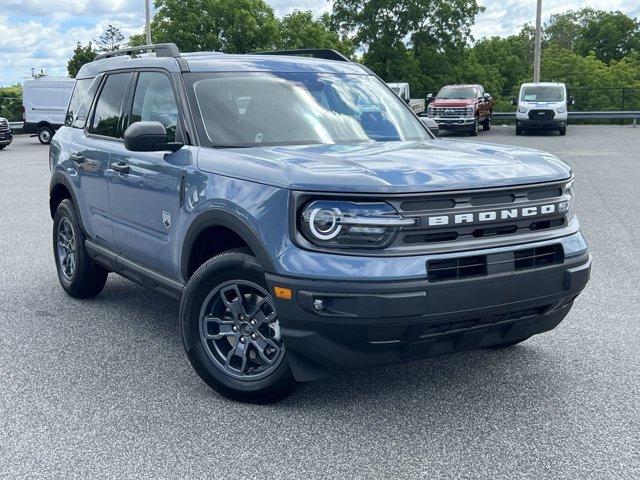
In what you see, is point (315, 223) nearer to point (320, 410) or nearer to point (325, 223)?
point (325, 223)

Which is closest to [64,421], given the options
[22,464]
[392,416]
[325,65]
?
[22,464]

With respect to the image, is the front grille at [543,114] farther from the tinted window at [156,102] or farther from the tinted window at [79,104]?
the tinted window at [156,102]

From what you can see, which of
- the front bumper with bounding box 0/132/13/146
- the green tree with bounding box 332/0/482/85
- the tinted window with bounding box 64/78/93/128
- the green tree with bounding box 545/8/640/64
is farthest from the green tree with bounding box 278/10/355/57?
the tinted window with bounding box 64/78/93/128

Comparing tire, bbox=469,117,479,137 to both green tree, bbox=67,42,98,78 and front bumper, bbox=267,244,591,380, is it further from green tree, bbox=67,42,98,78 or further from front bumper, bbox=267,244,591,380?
green tree, bbox=67,42,98,78

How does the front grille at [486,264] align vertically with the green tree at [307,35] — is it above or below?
below

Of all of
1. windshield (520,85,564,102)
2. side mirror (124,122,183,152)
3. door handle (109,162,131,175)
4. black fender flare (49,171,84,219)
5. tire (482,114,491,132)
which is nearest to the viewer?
side mirror (124,122,183,152)

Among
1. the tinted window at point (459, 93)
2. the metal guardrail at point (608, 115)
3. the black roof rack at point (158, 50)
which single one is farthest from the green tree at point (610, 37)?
the black roof rack at point (158, 50)

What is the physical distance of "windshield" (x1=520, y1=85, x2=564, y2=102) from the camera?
30141 millimetres

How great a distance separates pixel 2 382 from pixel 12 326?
1.24 metres

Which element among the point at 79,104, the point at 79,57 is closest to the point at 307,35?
the point at 79,57

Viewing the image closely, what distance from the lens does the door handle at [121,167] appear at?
5.21 m

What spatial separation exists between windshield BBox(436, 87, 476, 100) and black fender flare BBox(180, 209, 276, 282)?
27538 mm

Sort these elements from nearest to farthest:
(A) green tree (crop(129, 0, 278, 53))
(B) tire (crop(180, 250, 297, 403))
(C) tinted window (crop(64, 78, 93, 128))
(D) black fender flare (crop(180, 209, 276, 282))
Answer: (D) black fender flare (crop(180, 209, 276, 282))
(B) tire (crop(180, 250, 297, 403))
(C) tinted window (crop(64, 78, 93, 128))
(A) green tree (crop(129, 0, 278, 53))

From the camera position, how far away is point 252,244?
3908mm
